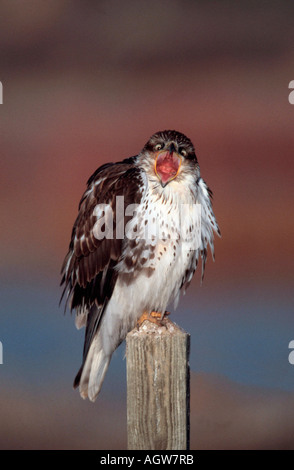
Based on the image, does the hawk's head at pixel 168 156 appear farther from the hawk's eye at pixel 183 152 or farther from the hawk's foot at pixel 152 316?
the hawk's foot at pixel 152 316

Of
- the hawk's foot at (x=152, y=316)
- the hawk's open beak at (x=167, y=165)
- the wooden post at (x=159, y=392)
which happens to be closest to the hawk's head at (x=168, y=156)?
the hawk's open beak at (x=167, y=165)

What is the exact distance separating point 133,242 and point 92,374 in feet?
3.18

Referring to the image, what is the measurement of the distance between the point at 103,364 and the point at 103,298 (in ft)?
1.63

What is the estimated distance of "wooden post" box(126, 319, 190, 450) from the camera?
283 cm

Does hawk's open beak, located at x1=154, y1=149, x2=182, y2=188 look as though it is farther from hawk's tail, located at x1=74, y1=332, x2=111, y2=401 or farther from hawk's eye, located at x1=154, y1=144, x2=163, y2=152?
hawk's tail, located at x1=74, y1=332, x2=111, y2=401

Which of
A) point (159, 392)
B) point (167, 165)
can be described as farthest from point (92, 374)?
point (167, 165)

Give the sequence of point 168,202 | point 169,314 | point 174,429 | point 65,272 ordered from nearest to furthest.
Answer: point 174,429, point 168,202, point 169,314, point 65,272

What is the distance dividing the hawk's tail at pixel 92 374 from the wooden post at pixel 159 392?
1222mm

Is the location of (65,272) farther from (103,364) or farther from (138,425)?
(138,425)

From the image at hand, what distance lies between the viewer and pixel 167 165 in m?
3.49

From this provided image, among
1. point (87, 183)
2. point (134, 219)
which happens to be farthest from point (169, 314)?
point (87, 183)

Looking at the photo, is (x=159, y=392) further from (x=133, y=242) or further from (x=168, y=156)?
(x=168, y=156)

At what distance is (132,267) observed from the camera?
3713 millimetres

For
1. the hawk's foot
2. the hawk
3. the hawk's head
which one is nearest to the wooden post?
the hawk's foot
